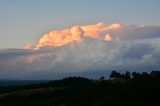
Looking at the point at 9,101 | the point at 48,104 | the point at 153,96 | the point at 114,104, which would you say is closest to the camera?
the point at 114,104

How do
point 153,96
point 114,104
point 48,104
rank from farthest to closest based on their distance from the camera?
1. point 48,104
2. point 153,96
3. point 114,104

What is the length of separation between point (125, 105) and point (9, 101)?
Result: 3542 inches

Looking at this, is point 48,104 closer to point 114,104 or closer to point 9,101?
point 9,101

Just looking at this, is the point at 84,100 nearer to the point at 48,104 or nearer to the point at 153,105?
the point at 153,105

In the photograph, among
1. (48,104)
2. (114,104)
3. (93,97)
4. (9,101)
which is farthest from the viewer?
(9,101)

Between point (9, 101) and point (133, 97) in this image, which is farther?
point (9, 101)

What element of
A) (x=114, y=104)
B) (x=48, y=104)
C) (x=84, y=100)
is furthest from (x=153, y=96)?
(x=48, y=104)

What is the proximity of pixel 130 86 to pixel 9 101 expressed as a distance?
81811 millimetres

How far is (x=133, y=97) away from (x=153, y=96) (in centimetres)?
558

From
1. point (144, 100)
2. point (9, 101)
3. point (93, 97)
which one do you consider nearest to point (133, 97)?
point (144, 100)

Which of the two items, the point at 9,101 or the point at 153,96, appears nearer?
the point at 153,96

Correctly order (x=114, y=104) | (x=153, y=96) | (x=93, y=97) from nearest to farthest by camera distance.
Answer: (x=114, y=104)
(x=153, y=96)
(x=93, y=97)

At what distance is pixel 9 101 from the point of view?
7766 inches

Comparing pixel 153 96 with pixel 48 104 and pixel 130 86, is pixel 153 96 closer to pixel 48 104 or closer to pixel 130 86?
pixel 130 86
